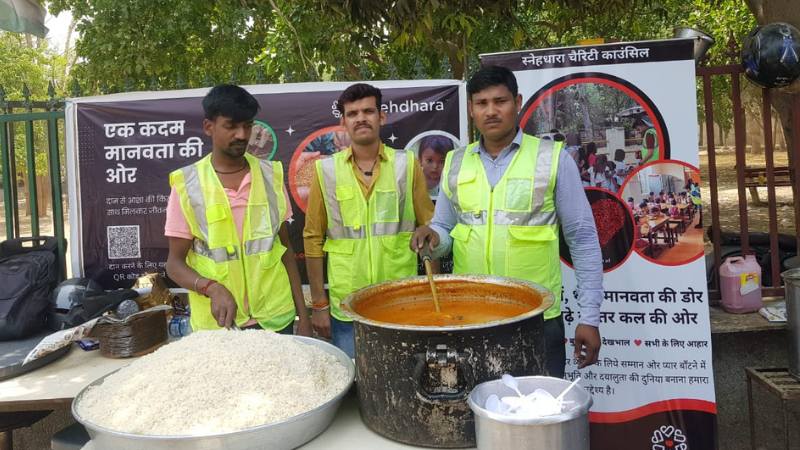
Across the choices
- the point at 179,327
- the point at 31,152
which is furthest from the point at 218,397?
the point at 31,152

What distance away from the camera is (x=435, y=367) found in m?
1.68

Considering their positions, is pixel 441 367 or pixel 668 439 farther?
pixel 668 439

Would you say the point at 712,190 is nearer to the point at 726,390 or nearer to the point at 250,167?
the point at 726,390

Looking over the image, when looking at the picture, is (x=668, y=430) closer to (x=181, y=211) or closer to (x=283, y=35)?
(x=181, y=211)

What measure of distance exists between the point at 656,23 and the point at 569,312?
8476 millimetres

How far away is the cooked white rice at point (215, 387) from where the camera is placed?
5.58 ft

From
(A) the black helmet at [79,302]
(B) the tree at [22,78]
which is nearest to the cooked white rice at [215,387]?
(A) the black helmet at [79,302]

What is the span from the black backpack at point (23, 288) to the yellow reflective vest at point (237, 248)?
1443 mm

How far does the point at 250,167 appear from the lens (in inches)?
115

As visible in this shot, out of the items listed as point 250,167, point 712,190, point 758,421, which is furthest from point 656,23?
point 250,167

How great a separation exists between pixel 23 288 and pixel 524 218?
2.93m

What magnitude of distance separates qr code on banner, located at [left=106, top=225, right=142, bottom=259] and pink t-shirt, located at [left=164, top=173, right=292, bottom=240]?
5.59ft

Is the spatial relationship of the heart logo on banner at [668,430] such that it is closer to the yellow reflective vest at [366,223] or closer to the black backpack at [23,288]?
the yellow reflective vest at [366,223]

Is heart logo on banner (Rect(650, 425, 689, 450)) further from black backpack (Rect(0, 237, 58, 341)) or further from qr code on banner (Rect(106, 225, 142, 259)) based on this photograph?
black backpack (Rect(0, 237, 58, 341))
